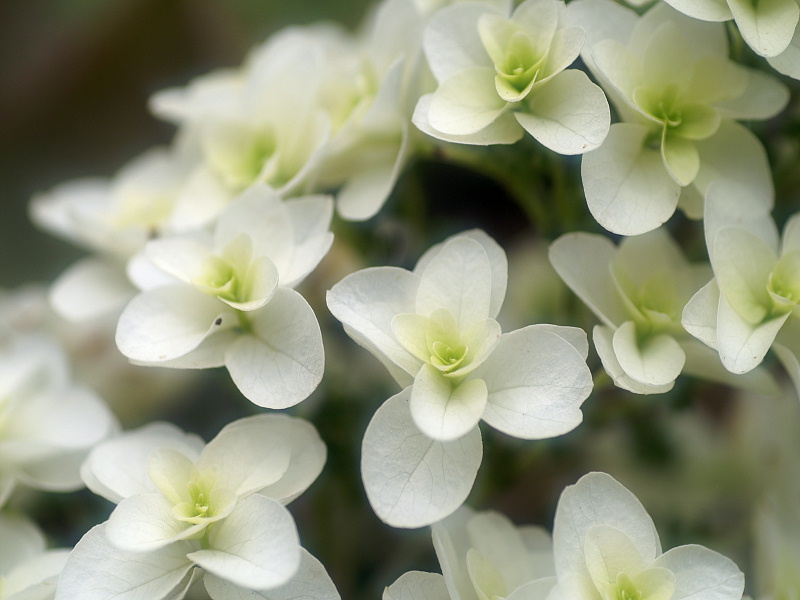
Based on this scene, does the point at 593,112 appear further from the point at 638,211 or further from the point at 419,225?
the point at 419,225

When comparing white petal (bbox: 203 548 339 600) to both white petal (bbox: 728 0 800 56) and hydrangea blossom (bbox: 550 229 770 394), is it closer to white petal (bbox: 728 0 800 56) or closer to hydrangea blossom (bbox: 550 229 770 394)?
hydrangea blossom (bbox: 550 229 770 394)

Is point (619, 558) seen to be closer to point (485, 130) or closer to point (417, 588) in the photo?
point (417, 588)

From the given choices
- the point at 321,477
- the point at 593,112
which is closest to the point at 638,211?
the point at 593,112

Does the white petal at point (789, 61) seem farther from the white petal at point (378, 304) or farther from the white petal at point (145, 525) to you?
the white petal at point (145, 525)

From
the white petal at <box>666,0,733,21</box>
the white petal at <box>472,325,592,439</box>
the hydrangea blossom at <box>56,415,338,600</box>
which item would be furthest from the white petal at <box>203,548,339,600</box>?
the white petal at <box>666,0,733,21</box>

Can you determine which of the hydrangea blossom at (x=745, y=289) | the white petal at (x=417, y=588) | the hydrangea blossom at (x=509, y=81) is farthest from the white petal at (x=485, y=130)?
the white petal at (x=417, y=588)

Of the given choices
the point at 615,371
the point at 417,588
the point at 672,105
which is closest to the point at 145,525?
the point at 417,588
